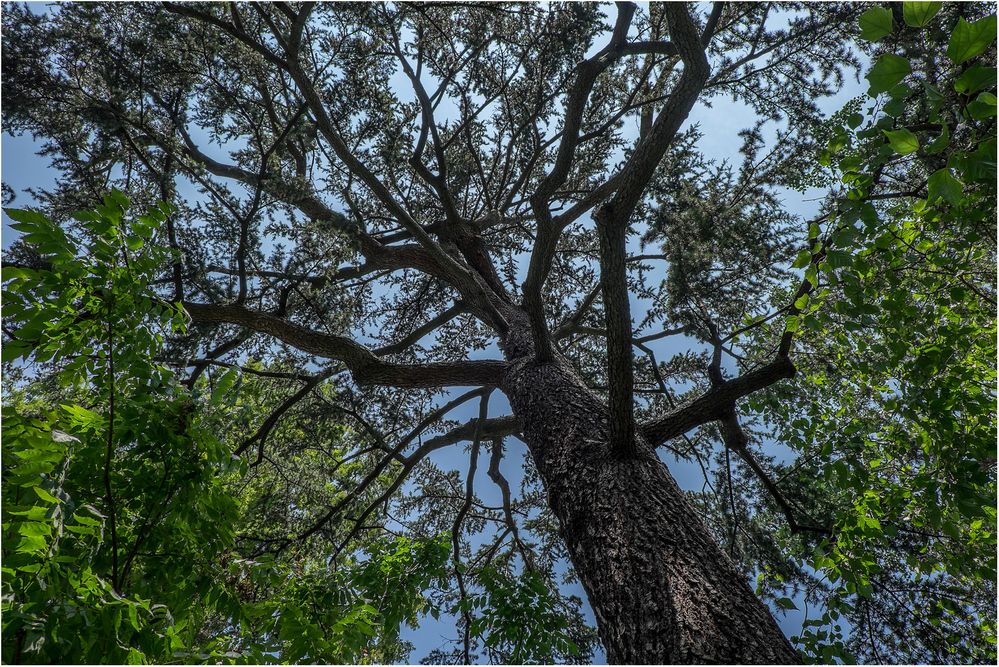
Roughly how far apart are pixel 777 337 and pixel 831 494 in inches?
66.0

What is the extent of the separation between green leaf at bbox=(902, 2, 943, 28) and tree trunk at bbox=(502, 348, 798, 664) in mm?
1964

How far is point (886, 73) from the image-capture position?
1372mm

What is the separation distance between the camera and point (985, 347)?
9.63 ft

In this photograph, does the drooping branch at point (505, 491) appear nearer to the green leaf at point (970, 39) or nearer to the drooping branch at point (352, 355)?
the drooping branch at point (352, 355)

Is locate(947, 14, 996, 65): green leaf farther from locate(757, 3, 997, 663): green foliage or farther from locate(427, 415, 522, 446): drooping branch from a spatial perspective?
locate(427, 415, 522, 446): drooping branch

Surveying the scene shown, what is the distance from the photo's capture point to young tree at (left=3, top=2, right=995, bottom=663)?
233 cm

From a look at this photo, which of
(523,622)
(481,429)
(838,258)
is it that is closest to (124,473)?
(523,622)

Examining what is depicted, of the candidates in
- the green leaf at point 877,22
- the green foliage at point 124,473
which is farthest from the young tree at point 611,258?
the green foliage at point 124,473

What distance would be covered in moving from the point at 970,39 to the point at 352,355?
156 inches

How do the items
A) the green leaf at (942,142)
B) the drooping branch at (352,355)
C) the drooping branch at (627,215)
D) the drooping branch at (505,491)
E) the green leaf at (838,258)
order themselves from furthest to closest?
the drooping branch at (505,491), the drooping branch at (352,355), the drooping branch at (627,215), the green leaf at (838,258), the green leaf at (942,142)

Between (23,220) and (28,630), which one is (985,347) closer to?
(28,630)

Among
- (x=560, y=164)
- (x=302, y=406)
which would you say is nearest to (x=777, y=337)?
(x=560, y=164)

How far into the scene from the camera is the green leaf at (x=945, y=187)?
131 centimetres

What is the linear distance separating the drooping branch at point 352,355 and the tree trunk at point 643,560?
1.30m
